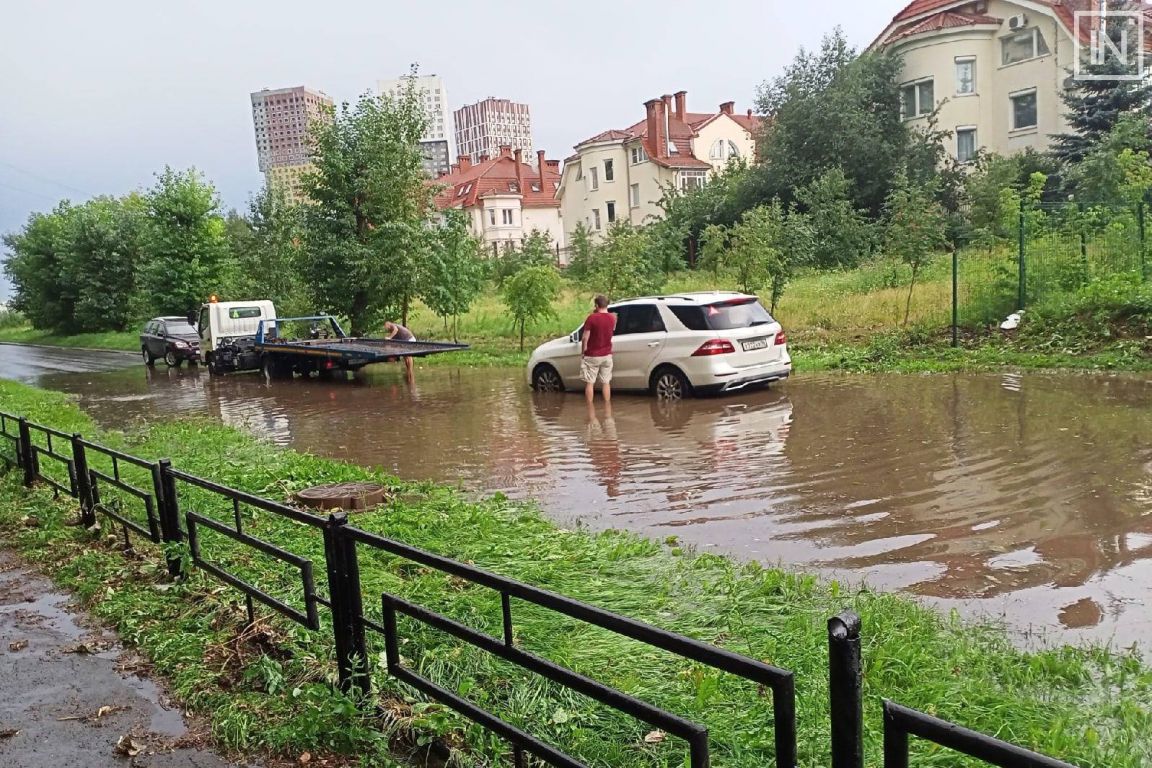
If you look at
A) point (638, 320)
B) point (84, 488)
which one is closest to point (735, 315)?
point (638, 320)

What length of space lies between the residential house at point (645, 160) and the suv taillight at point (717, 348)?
37842 mm

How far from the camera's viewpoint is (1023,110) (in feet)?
115

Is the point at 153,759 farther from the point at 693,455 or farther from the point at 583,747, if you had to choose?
the point at 693,455

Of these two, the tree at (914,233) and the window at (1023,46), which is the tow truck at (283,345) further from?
the window at (1023,46)

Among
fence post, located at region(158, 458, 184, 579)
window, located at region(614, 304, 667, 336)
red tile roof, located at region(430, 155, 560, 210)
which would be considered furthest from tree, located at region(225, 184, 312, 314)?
red tile roof, located at region(430, 155, 560, 210)

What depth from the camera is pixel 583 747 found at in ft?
10.5

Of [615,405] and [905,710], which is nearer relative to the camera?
[905,710]

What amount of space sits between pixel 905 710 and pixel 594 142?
54205 millimetres

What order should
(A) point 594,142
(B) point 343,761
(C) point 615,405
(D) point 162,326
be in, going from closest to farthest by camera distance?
1. (B) point 343,761
2. (C) point 615,405
3. (D) point 162,326
4. (A) point 594,142

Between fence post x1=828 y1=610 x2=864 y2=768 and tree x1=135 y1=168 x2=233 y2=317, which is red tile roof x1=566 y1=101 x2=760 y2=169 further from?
fence post x1=828 y1=610 x2=864 y2=768

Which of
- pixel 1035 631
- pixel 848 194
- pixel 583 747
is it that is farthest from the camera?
pixel 848 194

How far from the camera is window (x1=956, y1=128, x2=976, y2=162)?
3609 cm

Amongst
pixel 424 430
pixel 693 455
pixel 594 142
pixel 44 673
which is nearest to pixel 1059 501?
pixel 693 455

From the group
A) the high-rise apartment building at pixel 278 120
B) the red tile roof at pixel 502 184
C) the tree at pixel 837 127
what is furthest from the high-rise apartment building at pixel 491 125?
the tree at pixel 837 127
